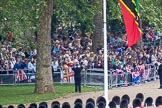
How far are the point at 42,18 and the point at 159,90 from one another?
682cm

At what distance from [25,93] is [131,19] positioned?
1335 centimetres

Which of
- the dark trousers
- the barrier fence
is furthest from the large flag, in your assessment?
the barrier fence

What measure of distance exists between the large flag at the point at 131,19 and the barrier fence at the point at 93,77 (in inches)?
519

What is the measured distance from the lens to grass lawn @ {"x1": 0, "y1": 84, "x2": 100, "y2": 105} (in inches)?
1202

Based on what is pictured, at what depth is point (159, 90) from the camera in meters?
33.7

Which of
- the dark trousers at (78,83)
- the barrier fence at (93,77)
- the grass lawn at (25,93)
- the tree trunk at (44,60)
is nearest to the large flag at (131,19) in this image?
the grass lawn at (25,93)

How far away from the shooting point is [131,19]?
2167 centimetres

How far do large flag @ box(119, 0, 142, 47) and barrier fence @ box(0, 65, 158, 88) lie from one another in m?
13.2

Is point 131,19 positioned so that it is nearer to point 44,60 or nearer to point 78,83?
point 44,60

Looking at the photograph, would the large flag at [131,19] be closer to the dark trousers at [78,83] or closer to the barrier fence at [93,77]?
the dark trousers at [78,83]

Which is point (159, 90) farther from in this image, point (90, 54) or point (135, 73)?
point (90, 54)

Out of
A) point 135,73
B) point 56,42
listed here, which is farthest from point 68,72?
point 56,42

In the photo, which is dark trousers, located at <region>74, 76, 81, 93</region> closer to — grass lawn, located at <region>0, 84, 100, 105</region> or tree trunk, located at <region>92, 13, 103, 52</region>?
grass lawn, located at <region>0, 84, 100, 105</region>

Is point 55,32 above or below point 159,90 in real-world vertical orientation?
above
